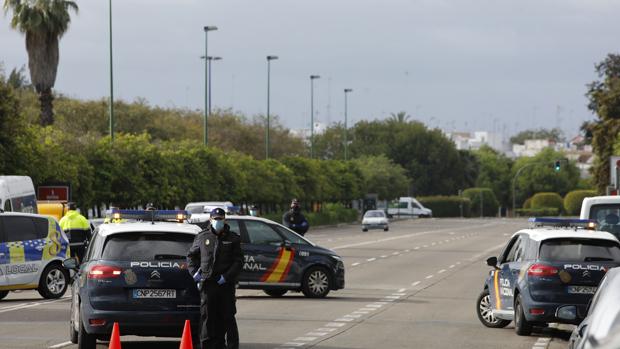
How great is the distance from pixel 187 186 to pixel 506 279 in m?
52.9

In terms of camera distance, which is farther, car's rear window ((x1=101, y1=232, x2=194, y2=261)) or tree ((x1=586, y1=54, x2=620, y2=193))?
tree ((x1=586, y1=54, x2=620, y2=193))

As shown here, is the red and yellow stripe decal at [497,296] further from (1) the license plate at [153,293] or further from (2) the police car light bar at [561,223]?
(1) the license plate at [153,293]

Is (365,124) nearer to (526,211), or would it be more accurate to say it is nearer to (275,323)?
(526,211)

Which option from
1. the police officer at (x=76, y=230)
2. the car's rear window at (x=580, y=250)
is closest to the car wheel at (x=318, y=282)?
the police officer at (x=76, y=230)

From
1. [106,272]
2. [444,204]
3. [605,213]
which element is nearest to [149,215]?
[106,272]

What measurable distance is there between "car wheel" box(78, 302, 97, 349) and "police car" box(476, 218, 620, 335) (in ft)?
19.6

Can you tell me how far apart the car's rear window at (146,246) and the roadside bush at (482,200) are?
160133 mm

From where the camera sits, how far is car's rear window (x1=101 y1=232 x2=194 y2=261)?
16.5m

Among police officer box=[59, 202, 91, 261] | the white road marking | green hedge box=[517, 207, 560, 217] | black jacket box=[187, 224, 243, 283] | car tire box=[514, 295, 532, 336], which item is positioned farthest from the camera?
green hedge box=[517, 207, 560, 217]

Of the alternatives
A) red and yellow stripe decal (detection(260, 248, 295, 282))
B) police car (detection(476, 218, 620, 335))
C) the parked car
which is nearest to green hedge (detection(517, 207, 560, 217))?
red and yellow stripe decal (detection(260, 248, 295, 282))

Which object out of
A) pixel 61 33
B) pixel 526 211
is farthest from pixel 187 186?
pixel 526 211

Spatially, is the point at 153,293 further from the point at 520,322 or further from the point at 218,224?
the point at 520,322

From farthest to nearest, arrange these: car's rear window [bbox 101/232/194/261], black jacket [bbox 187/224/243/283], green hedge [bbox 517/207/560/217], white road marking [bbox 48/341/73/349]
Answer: green hedge [bbox 517/207/560/217] → white road marking [bbox 48/341/73/349] → car's rear window [bbox 101/232/194/261] → black jacket [bbox 187/224/243/283]

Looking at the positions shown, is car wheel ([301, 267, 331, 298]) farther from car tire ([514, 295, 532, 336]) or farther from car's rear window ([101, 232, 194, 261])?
car's rear window ([101, 232, 194, 261])
